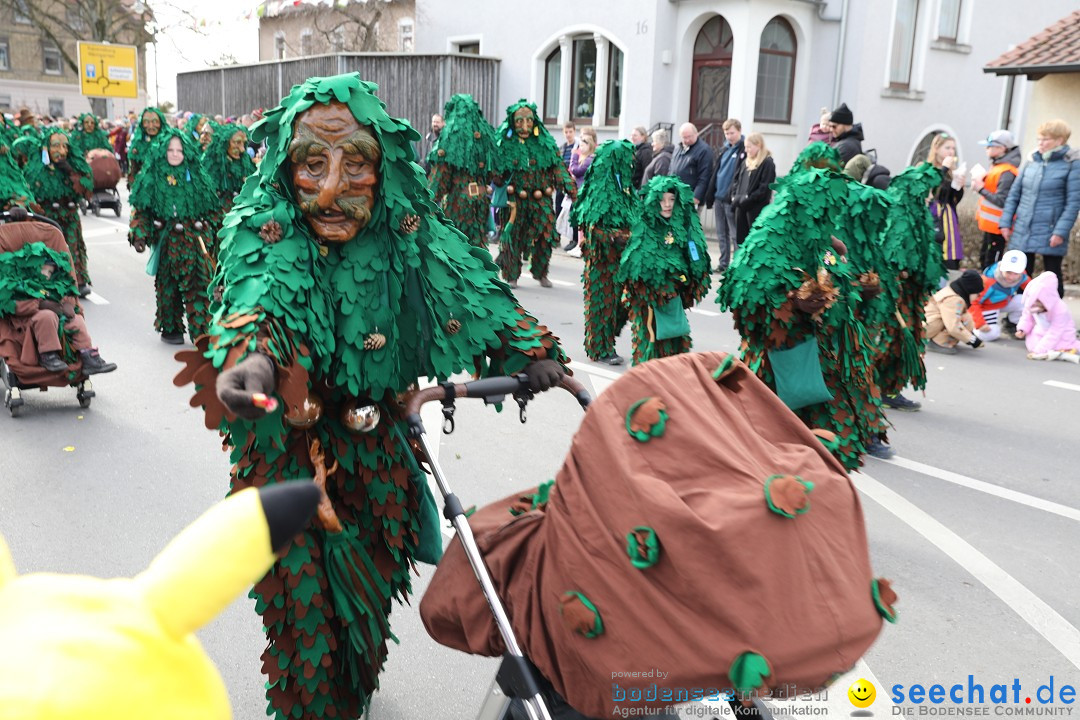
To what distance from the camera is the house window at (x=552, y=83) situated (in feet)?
75.7

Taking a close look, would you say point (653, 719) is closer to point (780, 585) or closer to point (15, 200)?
point (780, 585)

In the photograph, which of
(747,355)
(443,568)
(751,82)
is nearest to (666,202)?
(747,355)

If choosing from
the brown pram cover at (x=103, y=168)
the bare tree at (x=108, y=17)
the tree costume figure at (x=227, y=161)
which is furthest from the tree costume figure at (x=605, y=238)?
the bare tree at (x=108, y=17)

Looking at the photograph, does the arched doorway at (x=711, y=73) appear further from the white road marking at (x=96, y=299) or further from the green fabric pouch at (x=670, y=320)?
the green fabric pouch at (x=670, y=320)

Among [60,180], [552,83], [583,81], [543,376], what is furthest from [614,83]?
[543,376]

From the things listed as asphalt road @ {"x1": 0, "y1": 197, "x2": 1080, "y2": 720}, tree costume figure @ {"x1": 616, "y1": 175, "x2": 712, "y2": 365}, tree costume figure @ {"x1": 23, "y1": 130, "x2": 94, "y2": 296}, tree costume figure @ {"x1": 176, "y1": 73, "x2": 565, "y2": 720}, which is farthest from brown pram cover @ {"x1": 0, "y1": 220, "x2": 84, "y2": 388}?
tree costume figure @ {"x1": 176, "y1": 73, "x2": 565, "y2": 720}

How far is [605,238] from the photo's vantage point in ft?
28.5

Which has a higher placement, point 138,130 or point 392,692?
point 138,130

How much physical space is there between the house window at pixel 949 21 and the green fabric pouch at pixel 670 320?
16.7 m

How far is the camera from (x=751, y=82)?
60.8 ft

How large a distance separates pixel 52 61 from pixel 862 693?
66642mm

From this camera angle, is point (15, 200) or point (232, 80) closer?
point (15, 200)

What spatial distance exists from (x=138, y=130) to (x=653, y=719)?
853 cm

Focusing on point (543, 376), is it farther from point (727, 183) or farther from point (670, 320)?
point (727, 183)
